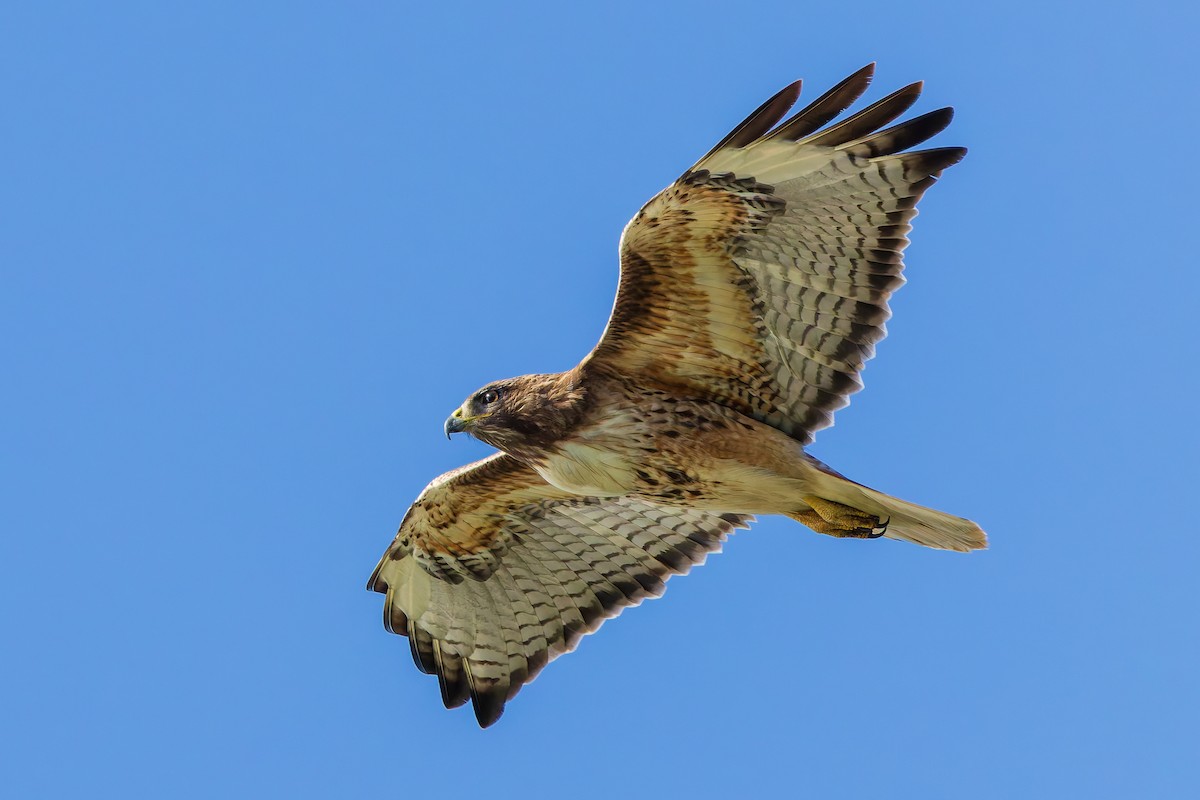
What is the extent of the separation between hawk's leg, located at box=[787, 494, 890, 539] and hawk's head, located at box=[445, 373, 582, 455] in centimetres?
156

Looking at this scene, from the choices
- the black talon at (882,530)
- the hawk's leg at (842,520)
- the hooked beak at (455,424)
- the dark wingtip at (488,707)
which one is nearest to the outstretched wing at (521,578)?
Answer: the dark wingtip at (488,707)

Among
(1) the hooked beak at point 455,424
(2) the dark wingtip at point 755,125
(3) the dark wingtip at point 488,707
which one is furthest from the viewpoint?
(3) the dark wingtip at point 488,707

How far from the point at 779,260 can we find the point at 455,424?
224 centimetres

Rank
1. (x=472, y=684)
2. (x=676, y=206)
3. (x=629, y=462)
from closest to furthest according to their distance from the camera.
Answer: (x=676, y=206)
(x=629, y=462)
(x=472, y=684)

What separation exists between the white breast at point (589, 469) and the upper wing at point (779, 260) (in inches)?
20.3

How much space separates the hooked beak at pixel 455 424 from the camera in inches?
376

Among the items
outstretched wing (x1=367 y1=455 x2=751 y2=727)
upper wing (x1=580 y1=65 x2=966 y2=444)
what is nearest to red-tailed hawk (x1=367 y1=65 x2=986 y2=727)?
upper wing (x1=580 y1=65 x2=966 y2=444)

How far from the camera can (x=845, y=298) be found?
903cm

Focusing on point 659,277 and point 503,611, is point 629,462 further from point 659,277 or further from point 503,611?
point 503,611

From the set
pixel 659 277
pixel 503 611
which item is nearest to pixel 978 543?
pixel 659 277

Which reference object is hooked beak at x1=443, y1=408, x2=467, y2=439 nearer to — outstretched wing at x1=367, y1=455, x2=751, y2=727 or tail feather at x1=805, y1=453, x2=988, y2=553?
outstretched wing at x1=367, y1=455, x2=751, y2=727

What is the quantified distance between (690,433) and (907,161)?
6.70 feet

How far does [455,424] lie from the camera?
9.59 m

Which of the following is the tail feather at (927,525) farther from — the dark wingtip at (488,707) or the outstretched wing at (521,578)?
the dark wingtip at (488,707)
